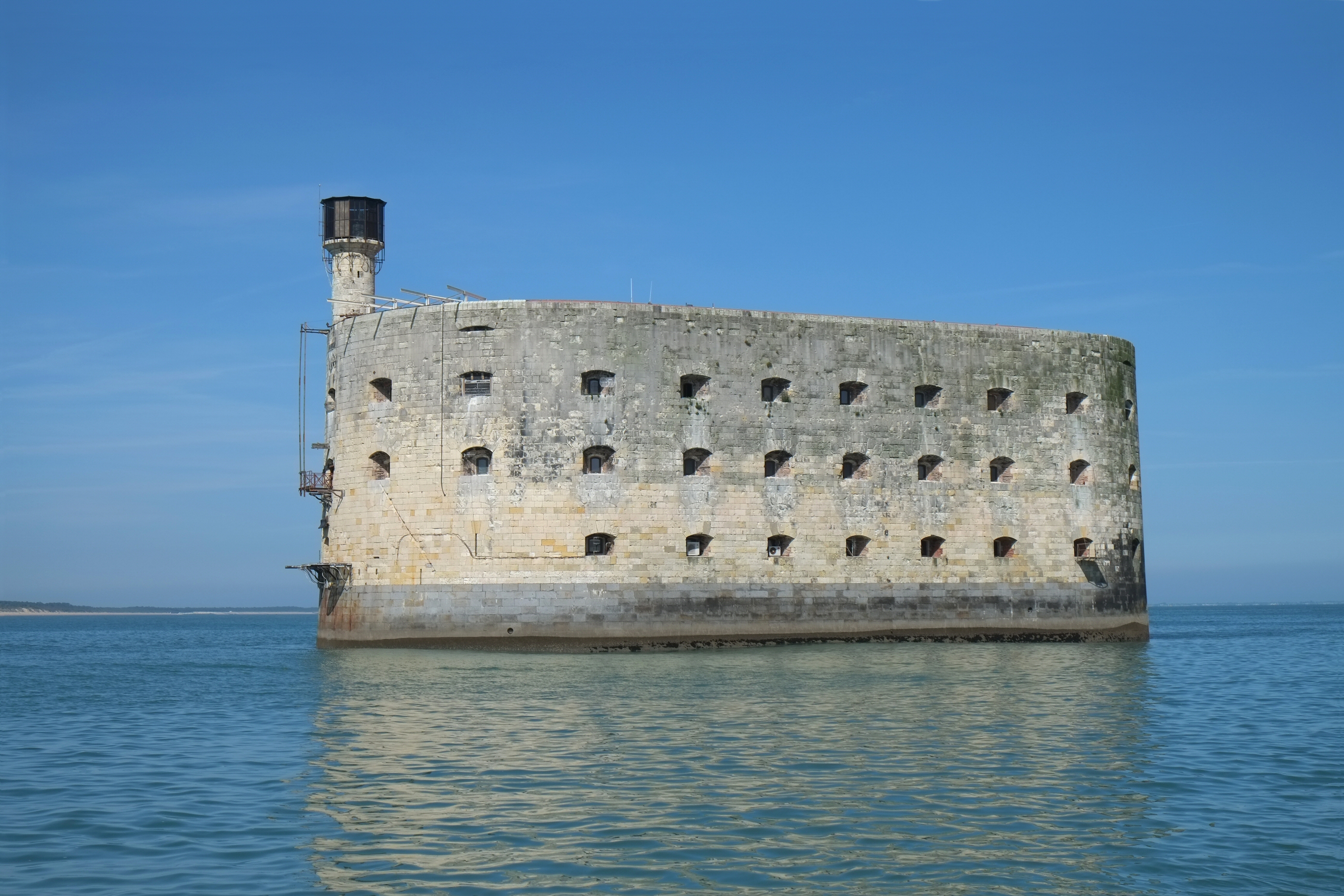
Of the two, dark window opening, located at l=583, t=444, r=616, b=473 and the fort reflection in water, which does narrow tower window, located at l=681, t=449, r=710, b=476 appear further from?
the fort reflection in water

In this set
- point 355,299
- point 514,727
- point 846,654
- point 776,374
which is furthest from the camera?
point 355,299

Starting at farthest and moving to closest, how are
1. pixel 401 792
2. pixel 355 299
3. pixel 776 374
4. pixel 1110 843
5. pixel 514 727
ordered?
pixel 355 299, pixel 776 374, pixel 514 727, pixel 401 792, pixel 1110 843

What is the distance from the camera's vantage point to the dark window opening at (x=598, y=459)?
1177 inches

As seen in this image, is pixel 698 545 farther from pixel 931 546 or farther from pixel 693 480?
pixel 931 546

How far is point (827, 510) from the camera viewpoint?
31375mm

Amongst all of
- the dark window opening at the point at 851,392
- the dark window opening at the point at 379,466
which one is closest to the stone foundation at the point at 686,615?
the dark window opening at the point at 379,466

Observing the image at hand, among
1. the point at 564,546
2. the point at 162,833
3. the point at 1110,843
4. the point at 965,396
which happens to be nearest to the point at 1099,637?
the point at 965,396

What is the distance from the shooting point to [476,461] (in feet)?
98.1

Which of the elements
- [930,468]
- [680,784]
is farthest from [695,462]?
[680,784]

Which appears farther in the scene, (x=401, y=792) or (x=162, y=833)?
(x=401, y=792)

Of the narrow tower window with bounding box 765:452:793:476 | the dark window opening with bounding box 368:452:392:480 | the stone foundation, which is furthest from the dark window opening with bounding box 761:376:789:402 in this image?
the dark window opening with bounding box 368:452:392:480

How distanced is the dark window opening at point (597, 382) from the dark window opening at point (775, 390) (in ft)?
11.6

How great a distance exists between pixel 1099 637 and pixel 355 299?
19958 millimetres

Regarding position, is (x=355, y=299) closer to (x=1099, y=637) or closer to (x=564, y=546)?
(x=564, y=546)
